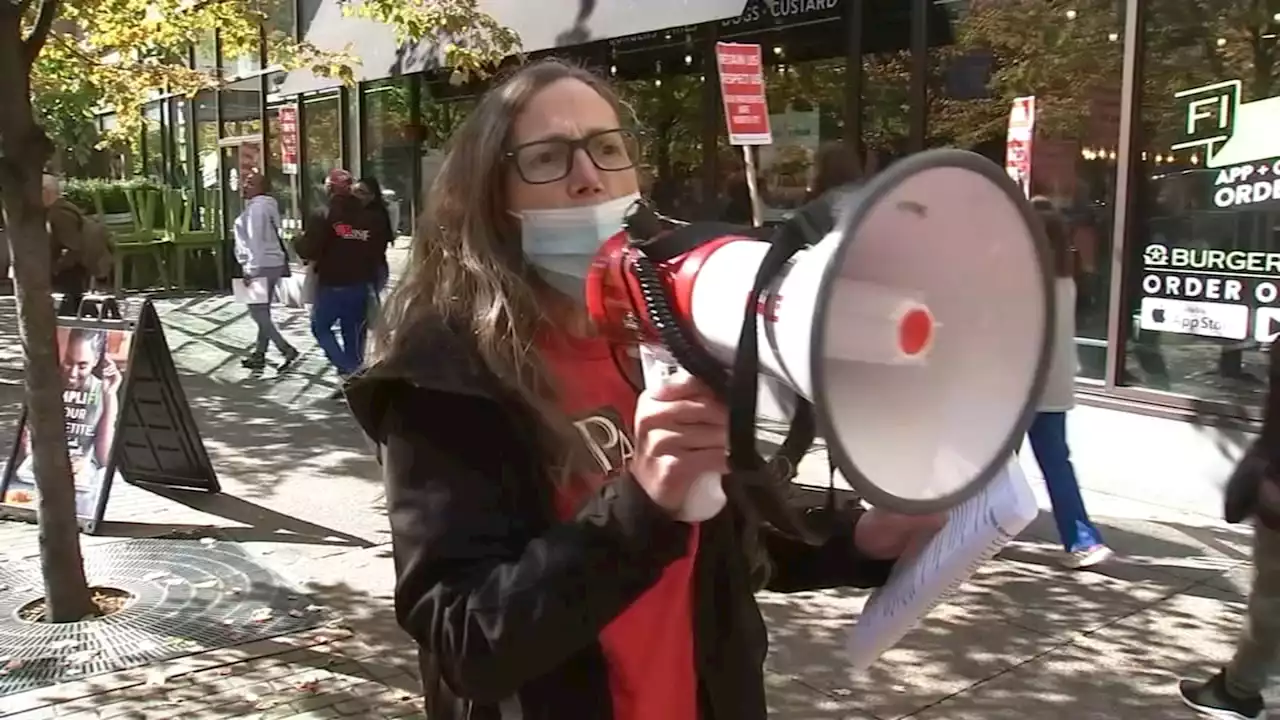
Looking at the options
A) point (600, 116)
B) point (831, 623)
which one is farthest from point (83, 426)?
point (600, 116)

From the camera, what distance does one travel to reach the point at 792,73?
29.7 ft

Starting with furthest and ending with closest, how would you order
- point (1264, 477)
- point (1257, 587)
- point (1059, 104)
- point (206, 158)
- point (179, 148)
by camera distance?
1. point (179, 148)
2. point (206, 158)
3. point (1059, 104)
4. point (1257, 587)
5. point (1264, 477)

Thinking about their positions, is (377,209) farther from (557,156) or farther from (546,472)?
(546,472)

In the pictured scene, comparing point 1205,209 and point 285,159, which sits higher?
point 285,159

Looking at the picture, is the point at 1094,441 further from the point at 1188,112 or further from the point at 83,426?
the point at 83,426

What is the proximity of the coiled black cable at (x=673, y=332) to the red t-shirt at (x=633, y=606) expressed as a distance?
0.24 m

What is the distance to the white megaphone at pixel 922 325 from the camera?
3.39ft

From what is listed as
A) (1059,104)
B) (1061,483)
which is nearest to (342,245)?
(1059,104)

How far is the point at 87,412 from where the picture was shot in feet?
19.2

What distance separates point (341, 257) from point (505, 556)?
771 centimetres

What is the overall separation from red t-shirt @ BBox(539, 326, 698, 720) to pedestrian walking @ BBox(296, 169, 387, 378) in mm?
7355

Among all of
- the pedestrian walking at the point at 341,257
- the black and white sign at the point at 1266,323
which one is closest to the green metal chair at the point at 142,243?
the pedestrian walking at the point at 341,257

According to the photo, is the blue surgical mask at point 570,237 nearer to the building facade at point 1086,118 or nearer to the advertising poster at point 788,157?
the building facade at point 1086,118

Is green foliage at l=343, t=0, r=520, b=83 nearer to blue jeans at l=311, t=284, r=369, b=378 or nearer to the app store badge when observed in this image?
blue jeans at l=311, t=284, r=369, b=378
